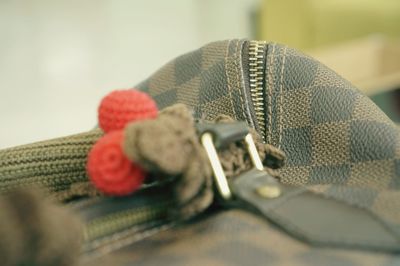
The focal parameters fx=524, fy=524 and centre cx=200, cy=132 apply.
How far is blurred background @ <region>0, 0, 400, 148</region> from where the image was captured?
1.23 metres

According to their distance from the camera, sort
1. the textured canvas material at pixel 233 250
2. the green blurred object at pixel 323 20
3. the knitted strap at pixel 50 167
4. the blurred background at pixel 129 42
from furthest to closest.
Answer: the green blurred object at pixel 323 20
the blurred background at pixel 129 42
the knitted strap at pixel 50 167
the textured canvas material at pixel 233 250

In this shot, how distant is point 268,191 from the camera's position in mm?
311

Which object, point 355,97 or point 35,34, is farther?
point 35,34

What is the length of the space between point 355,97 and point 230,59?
106mm

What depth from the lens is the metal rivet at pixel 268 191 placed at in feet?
1.02

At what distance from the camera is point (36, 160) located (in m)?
0.38

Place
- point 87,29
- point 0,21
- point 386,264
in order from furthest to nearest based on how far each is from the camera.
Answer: point 87,29
point 0,21
point 386,264

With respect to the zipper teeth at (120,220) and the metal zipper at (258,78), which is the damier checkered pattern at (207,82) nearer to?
the metal zipper at (258,78)

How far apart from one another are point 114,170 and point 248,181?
0.27 feet

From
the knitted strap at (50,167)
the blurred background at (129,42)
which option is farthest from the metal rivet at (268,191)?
the blurred background at (129,42)

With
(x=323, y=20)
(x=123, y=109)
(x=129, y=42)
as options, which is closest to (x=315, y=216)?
(x=123, y=109)

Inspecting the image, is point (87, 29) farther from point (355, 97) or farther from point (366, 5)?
point (355, 97)

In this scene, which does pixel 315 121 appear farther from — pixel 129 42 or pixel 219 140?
pixel 129 42

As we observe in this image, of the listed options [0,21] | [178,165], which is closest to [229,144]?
[178,165]
